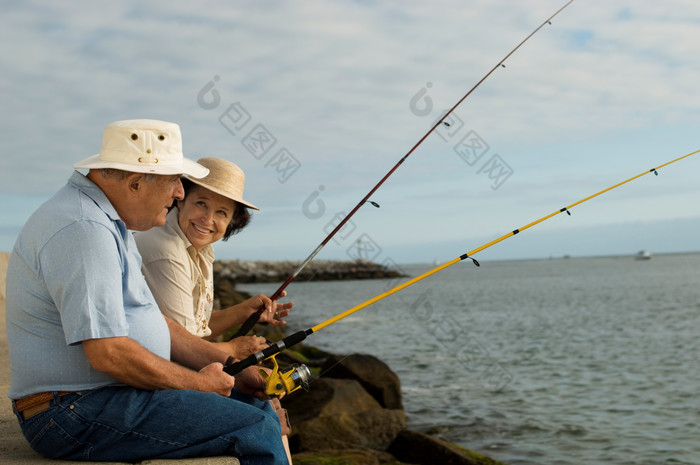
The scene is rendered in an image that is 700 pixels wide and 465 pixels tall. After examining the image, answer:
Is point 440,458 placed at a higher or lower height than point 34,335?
lower

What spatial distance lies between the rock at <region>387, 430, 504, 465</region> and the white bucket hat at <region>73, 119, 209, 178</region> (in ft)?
16.0

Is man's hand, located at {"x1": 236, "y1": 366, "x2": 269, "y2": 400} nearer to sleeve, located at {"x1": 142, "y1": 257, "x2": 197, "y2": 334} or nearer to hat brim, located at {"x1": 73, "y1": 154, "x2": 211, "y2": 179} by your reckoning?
sleeve, located at {"x1": 142, "y1": 257, "x2": 197, "y2": 334}

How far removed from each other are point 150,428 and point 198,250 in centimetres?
133

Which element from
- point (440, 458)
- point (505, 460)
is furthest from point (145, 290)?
point (505, 460)

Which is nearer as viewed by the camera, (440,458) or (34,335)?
(34,335)

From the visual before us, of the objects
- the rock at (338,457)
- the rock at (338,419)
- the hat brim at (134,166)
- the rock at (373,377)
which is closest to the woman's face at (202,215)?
the hat brim at (134,166)

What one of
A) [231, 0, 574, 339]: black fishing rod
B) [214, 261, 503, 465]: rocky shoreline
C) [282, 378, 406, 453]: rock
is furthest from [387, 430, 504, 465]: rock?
[231, 0, 574, 339]: black fishing rod

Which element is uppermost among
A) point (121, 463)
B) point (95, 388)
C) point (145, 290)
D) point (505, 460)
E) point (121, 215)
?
point (121, 215)

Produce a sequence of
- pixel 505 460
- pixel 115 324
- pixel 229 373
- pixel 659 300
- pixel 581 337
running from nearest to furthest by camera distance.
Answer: pixel 115 324
pixel 229 373
pixel 505 460
pixel 581 337
pixel 659 300

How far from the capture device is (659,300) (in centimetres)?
3534

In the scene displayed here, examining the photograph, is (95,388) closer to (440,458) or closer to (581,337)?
(440,458)

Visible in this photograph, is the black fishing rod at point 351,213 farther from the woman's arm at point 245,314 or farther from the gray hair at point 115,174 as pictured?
the gray hair at point 115,174

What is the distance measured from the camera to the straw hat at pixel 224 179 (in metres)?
3.51

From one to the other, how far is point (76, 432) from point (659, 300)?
37.2m
